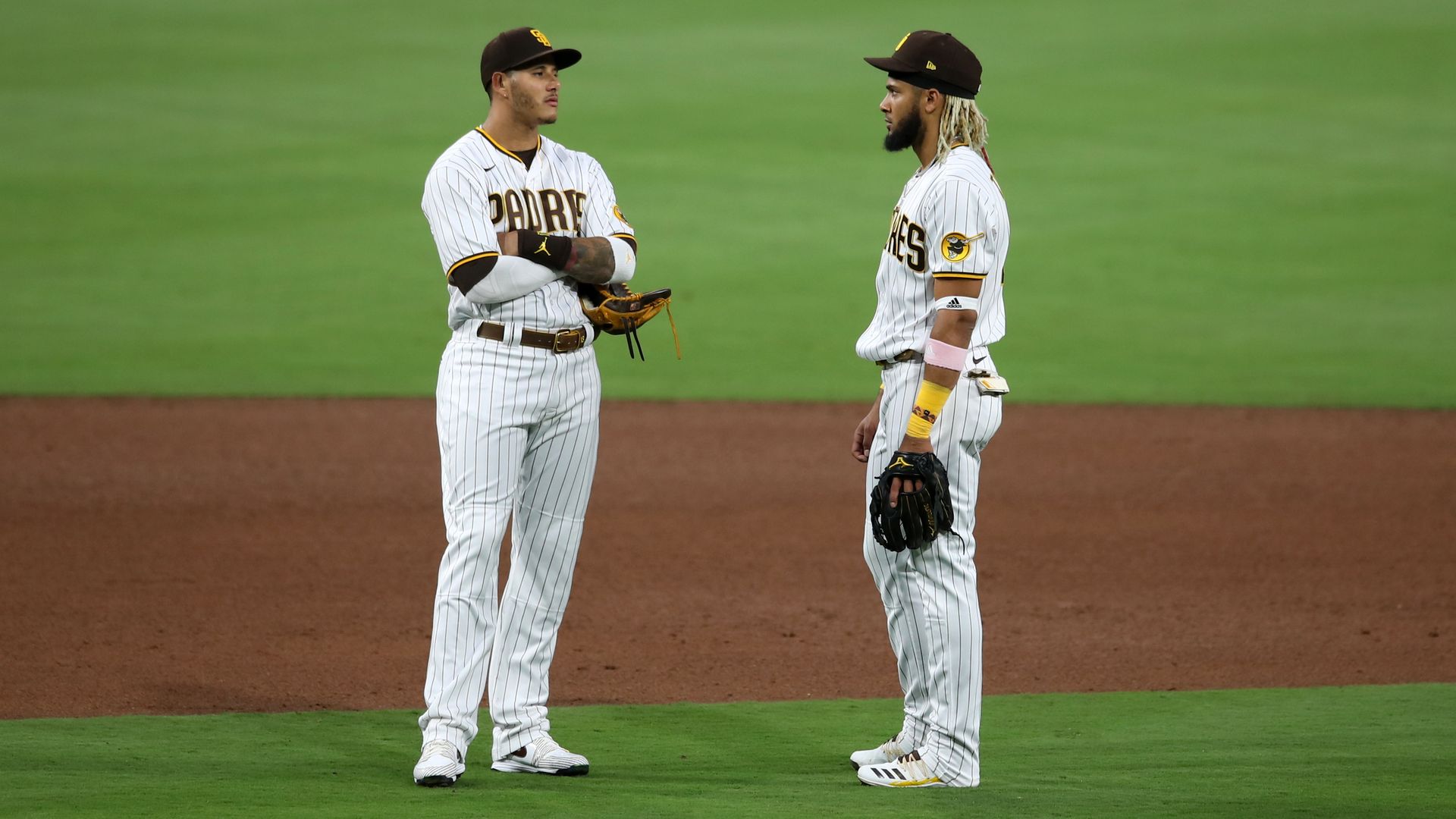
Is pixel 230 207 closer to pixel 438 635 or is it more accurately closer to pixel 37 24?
pixel 37 24

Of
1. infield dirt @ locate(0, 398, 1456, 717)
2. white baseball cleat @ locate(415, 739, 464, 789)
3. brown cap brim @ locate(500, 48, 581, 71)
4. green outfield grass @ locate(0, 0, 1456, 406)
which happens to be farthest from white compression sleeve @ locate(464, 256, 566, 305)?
green outfield grass @ locate(0, 0, 1456, 406)

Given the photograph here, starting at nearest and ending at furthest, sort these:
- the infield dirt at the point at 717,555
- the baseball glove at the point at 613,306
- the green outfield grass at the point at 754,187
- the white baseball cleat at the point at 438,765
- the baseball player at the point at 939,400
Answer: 1. the white baseball cleat at the point at 438,765
2. the baseball player at the point at 939,400
3. the baseball glove at the point at 613,306
4. the infield dirt at the point at 717,555
5. the green outfield grass at the point at 754,187

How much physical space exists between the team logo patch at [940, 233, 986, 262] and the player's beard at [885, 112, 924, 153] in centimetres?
33

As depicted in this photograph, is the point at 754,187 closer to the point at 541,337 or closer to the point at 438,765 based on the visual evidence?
the point at 541,337

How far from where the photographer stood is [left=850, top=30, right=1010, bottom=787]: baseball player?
12.9ft

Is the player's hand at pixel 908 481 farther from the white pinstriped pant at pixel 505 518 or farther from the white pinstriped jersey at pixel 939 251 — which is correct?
the white pinstriped pant at pixel 505 518

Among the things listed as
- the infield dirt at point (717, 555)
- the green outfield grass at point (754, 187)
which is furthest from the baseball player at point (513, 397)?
the green outfield grass at point (754, 187)

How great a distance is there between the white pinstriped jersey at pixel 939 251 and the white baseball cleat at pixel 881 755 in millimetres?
992

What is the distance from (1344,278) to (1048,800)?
41.7 ft

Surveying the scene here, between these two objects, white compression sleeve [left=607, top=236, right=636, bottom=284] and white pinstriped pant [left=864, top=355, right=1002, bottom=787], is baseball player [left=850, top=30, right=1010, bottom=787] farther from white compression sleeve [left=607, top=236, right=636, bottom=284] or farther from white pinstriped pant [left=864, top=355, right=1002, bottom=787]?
white compression sleeve [left=607, top=236, right=636, bottom=284]

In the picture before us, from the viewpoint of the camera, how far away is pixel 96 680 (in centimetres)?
532

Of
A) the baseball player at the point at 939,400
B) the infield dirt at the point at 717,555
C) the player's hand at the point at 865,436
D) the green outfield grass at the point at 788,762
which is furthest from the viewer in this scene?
the infield dirt at the point at 717,555

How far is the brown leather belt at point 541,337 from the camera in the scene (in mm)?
4023

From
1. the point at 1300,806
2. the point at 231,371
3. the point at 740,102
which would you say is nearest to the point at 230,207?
the point at 231,371
